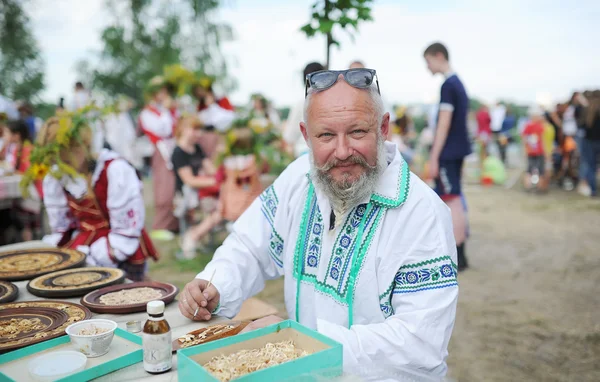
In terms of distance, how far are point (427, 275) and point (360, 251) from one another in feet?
0.89

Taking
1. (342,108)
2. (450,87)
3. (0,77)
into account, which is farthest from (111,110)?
(0,77)

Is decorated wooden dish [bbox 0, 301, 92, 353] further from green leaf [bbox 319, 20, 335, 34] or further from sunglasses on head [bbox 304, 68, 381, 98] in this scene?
green leaf [bbox 319, 20, 335, 34]

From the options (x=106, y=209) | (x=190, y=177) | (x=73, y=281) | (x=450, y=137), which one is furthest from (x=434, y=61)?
(x=73, y=281)

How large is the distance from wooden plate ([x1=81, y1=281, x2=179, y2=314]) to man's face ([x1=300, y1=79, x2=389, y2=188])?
0.85m

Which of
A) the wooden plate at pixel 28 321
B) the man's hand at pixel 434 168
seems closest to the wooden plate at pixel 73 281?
the wooden plate at pixel 28 321

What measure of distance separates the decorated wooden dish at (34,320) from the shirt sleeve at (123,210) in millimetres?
1140

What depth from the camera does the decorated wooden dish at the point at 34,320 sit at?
1.78 m

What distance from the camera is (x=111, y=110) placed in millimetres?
3061

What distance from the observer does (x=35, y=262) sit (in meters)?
2.79

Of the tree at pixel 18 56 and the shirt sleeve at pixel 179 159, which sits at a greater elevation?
the tree at pixel 18 56

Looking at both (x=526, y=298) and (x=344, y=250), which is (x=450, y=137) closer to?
(x=526, y=298)

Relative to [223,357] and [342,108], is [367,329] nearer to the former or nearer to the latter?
[223,357]

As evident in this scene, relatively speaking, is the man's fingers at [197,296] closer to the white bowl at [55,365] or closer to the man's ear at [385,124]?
the white bowl at [55,365]

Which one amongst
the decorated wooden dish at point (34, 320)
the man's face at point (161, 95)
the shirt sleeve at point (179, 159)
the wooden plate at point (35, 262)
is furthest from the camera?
the man's face at point (161, 95)
